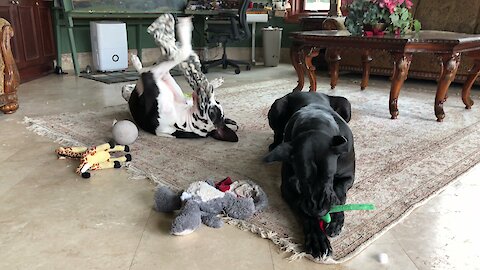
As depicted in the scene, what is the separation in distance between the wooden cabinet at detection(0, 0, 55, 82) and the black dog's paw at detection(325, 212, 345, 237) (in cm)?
420

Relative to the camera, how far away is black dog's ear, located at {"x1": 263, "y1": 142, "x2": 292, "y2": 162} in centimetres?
142

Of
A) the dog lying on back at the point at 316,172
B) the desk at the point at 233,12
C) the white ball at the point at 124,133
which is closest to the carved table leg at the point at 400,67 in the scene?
the dog lying on back at the point at 316,172

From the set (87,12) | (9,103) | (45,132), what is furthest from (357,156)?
(87,12)

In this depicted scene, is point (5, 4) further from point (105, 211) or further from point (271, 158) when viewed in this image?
point (271, 158)

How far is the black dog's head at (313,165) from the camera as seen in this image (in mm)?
1373

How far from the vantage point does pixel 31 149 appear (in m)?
2.34

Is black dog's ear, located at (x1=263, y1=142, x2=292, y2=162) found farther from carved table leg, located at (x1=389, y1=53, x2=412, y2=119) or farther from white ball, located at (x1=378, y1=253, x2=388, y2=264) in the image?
carved table leg, located at (x1=389, y1=53, x2=412, y2=119)

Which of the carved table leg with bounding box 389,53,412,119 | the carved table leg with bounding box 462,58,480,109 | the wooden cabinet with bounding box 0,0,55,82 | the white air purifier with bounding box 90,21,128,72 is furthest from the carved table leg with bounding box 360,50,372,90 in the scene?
the wooden cabinet with bounding box 0,0,55,82

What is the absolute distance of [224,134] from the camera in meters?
2.52

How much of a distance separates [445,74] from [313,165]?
2053 mm

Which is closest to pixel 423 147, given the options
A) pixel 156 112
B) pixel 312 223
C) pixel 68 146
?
pixel 312 223

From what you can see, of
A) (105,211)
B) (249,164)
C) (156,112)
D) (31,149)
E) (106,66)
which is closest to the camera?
(105,211)

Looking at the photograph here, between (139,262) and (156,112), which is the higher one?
(156,112)

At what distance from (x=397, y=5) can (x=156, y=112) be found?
2120mm
